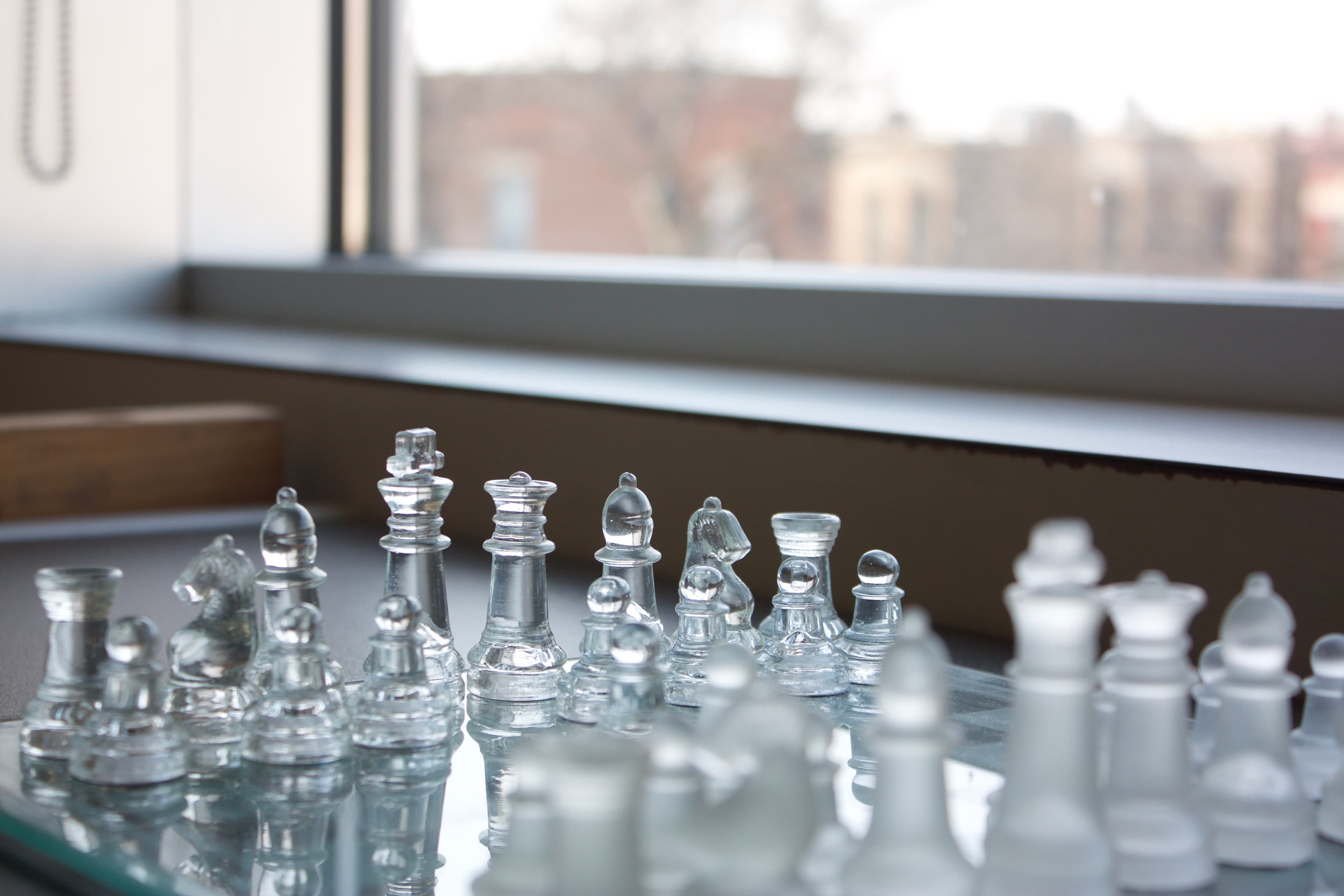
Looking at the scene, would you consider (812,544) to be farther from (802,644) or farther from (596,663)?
(596,663)

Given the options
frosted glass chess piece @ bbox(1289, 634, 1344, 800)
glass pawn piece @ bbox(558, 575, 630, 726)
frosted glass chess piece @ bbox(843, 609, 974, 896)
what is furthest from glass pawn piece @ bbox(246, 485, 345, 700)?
frosted glass chess piece @ bbox(1289, 634, 1344, 800)

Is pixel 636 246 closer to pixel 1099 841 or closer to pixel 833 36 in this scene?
pixel 833 36

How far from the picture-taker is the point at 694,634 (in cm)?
103

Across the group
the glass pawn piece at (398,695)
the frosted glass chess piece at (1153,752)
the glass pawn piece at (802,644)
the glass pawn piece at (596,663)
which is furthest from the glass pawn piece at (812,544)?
the frosted glass chess piece at (1153,752)

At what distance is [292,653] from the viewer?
886 millimetres

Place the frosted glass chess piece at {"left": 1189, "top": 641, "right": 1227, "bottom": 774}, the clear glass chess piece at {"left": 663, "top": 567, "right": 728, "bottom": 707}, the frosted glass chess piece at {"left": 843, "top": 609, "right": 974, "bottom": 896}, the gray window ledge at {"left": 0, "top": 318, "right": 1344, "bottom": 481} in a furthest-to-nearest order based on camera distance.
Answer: the gray window ledge at {"left": 0, "top": 318, "right": 1344, "bottom": 481}
the clear glass chess piece at {"left": 663, "top": 567, "right": 728, "bottom": 707}
the frosted glass chess piece at {"left": 1189, "top": 641, "right": 1227, "bottom": 774}
the frosted glass chess piece at {"left": 843, "top": 609, "right": 974, "bottom": 896}

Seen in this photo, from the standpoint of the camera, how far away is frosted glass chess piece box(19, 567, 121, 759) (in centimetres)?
88

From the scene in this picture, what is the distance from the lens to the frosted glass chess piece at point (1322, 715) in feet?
2.60

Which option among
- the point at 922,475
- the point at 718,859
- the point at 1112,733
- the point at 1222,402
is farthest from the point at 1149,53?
the point at 718,859

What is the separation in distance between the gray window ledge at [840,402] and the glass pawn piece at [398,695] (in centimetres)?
61

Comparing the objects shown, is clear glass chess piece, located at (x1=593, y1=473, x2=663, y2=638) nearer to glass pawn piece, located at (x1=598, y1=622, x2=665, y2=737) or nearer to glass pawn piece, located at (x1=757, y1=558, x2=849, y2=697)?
glass pawn piece, located at (x1=757, y1=558, x2=849, y2=697)

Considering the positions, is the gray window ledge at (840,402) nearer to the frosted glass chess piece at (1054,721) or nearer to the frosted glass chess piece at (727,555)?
the frosted glass chess piece at (727,555)

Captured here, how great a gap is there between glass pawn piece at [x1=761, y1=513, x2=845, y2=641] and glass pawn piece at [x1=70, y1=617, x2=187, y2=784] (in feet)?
1.28

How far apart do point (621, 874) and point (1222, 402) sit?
131 centimetres
